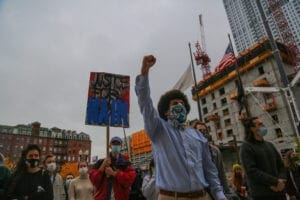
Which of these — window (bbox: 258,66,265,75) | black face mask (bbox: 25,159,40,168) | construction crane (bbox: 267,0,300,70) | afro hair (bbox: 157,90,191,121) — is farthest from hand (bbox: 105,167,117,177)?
construction crane (bbox: 267,0,300,70)

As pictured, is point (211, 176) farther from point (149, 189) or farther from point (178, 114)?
point (149, 189)

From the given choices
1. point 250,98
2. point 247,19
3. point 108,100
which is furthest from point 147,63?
point 247,19

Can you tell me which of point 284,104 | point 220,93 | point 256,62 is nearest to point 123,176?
point 284,104

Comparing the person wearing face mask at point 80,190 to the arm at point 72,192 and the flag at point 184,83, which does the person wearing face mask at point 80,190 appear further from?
the flag at point 184,83

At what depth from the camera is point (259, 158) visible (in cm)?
335

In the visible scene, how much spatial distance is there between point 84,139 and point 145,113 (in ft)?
342

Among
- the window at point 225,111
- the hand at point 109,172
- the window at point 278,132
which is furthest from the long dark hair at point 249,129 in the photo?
the window at point 225,111

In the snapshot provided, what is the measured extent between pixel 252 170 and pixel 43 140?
323 feet

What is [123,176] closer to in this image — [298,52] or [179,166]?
[179,166]

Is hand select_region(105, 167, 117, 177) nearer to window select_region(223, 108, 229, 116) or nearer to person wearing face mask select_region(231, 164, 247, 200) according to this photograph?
person wearing face mask select_region(231, 164, 247, 200)

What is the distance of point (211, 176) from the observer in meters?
2.41

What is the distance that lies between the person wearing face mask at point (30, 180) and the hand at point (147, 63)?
2698mm

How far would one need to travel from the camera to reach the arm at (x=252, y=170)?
9.98 ft

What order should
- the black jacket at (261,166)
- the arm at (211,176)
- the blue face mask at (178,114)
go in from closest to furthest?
the arm at (211,176) → the blue face mask at (178,114) → the black jacket at (261,166)
